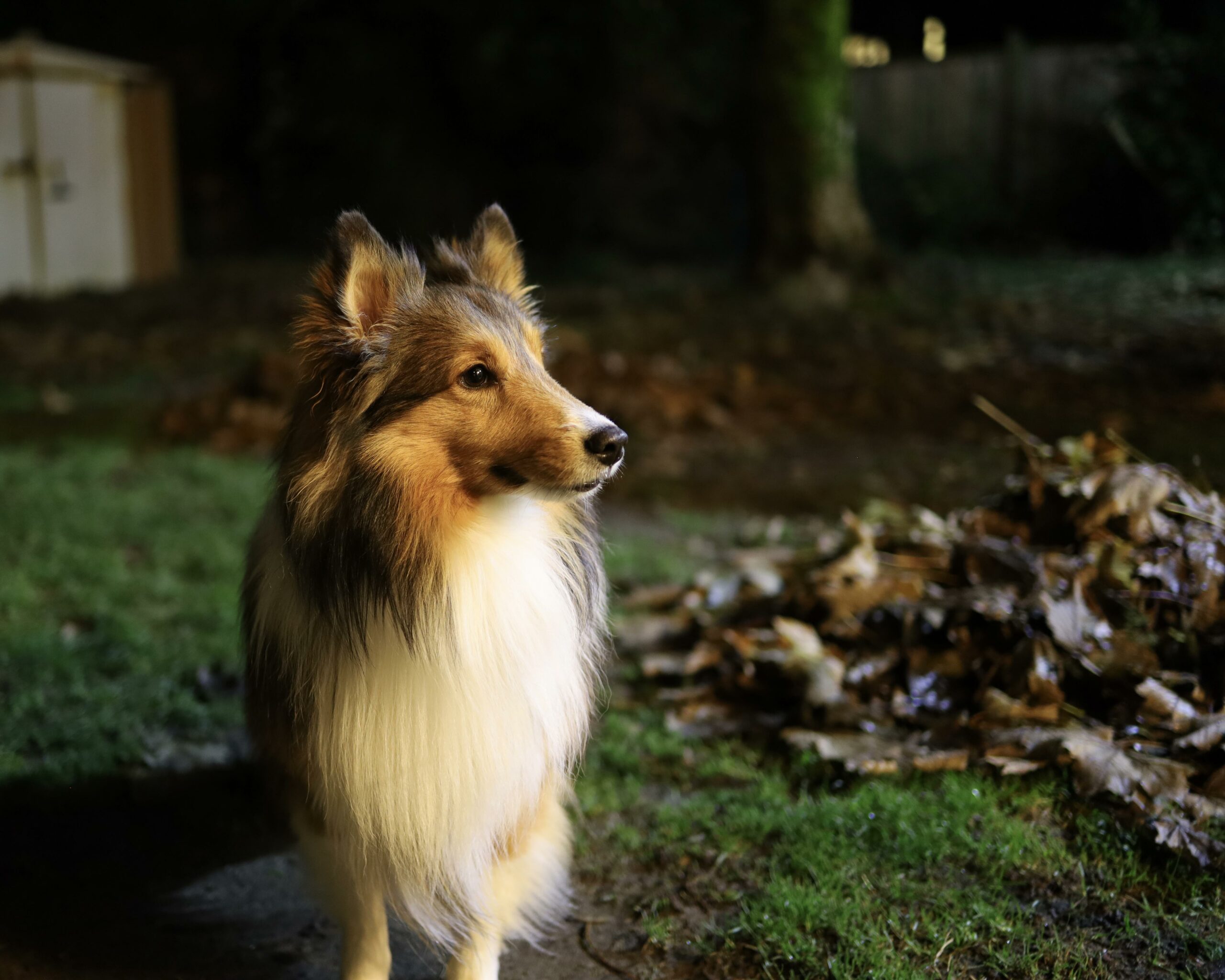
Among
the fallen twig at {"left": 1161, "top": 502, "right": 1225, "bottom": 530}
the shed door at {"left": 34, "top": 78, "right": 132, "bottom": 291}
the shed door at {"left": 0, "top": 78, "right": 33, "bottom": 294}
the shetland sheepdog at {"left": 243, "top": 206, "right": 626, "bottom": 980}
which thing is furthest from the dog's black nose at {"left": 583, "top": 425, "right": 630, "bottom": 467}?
the shed door at {"left": 34, "top": 78, "right": 132, "bottom": 291}

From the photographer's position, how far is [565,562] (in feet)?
8.18

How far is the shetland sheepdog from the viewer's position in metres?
2.31

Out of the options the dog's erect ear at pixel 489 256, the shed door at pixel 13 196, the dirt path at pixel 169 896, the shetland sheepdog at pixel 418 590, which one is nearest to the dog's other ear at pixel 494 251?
the dog's erect ear at pixel 489 256

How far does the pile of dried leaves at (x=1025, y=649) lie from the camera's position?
3.02 metres

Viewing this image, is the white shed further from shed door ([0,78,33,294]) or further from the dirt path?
the dirt path

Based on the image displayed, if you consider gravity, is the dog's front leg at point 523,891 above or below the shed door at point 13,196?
below

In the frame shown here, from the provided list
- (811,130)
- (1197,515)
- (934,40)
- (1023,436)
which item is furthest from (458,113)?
(1197,515)

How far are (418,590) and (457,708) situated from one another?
270 mm

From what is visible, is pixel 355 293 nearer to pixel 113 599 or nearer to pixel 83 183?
pixel 113 599

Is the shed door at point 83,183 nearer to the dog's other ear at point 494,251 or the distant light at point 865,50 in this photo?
the distant light at point 865,50

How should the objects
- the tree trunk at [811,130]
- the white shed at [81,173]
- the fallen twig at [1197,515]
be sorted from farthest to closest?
the white shed at [81,173], the tree trunk at [811,130], the fallen twig at [1197,515]

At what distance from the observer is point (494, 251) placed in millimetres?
2777

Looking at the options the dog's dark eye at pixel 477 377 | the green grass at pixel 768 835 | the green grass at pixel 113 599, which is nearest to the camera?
the dog's dark eye at pixel 477 377

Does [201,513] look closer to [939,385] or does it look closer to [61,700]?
[61,700]
